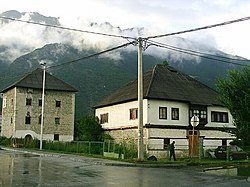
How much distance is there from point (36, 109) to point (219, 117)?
1175 inches

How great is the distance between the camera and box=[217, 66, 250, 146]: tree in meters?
37.4

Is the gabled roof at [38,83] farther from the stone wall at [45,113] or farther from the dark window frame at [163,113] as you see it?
the dark window frame at [163,113]

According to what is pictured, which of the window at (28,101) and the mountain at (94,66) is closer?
the window at (28,101)

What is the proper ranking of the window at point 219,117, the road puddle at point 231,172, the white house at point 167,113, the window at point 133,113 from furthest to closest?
the window at point 219,117 < the window at point 133,113 < the white house at point 167,113 < the road puddle at point 231,172

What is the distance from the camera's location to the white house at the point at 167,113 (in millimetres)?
Answer: 41531

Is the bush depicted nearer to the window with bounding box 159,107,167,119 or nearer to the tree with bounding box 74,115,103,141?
the tree with bounding box 74,115,103,141

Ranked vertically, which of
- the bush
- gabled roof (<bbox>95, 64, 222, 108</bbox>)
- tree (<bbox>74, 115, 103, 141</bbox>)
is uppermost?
gabled roof (<bbox>95, 64, 222, 108</bbox>)

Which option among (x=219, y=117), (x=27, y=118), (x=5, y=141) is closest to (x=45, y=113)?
(x=27, y=118)

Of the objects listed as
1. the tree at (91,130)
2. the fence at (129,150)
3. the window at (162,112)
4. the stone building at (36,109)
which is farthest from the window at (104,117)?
the stone building at (36,109)

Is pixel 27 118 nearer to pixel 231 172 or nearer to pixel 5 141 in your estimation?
pixel 5 141

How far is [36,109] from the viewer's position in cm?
6488

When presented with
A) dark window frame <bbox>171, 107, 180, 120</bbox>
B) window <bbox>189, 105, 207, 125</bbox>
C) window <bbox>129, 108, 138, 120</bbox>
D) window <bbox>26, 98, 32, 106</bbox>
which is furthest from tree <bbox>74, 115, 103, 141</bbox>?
window <bbox>26, 98, 32, 106</bbox>

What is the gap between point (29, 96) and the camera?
6438 cm

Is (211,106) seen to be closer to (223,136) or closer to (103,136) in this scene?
(223,136)
